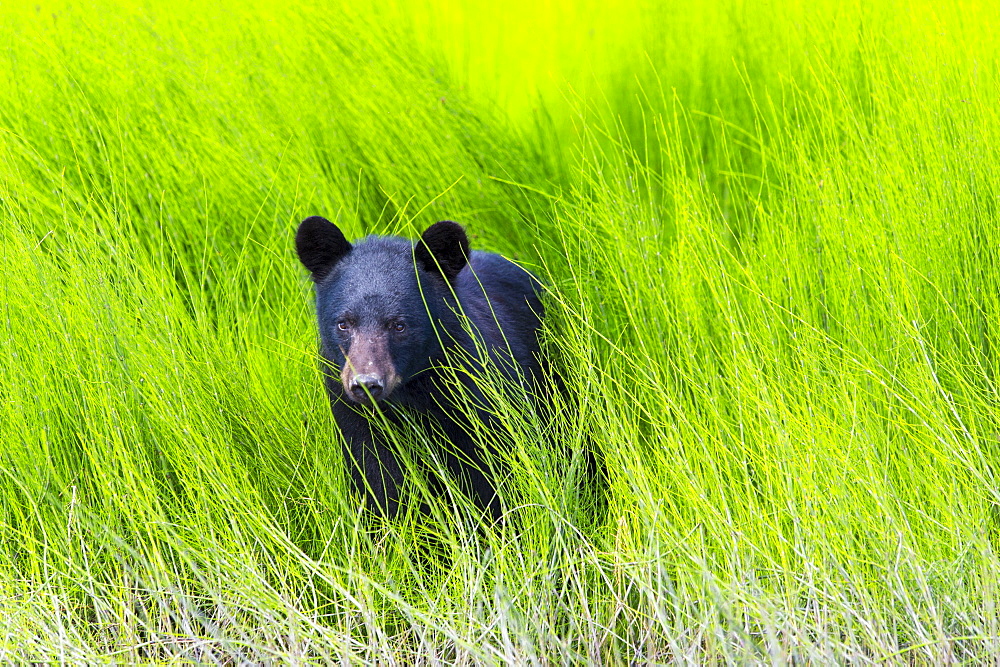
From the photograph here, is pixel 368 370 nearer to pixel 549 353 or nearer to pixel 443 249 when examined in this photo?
pixel 443 249

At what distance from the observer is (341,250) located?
3.20 meters

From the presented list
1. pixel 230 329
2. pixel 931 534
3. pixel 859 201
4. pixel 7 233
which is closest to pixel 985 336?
pixel 859 201

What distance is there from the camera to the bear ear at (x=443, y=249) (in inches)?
121

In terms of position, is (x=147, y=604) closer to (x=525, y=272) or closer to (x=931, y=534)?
(x=525, y=272)

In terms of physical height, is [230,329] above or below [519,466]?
above

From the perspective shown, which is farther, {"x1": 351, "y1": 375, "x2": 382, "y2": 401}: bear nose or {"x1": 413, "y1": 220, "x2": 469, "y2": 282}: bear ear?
{"x1": 413, "y1": 220, "x2": 469, "y2": 282}: bear ear

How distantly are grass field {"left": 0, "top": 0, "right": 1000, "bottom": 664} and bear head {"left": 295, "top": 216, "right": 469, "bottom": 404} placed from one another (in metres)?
0.39

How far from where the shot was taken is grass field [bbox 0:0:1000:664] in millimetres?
2875

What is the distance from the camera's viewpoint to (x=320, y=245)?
317 centimetres

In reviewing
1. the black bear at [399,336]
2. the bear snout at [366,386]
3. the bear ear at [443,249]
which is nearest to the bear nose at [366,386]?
the bear snout at [366,386]

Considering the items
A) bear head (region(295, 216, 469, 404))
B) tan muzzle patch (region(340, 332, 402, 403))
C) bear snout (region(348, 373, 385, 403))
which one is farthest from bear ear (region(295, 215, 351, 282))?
bear snout (region(348, 373, 385, 403))

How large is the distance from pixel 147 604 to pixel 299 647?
0.71 m

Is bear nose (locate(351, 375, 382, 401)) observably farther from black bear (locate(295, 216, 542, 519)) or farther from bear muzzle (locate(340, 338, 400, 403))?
black bear (locate(295, 216, 542, 519))

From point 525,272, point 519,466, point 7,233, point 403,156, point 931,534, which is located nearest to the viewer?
point 931,534
